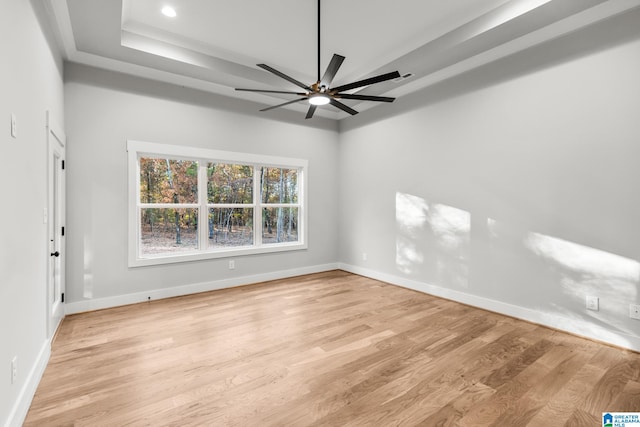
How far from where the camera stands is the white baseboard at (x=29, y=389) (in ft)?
5.59

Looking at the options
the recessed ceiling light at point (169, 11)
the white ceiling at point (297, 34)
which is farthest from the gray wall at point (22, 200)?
the recessed ceiling light at point (169, 11)

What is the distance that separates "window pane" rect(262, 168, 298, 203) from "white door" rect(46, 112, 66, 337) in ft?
8.80

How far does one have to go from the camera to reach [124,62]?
12.0 ft

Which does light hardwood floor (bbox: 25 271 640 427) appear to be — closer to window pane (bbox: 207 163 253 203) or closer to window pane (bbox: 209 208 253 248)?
window pane (bbox: 209 208 253 248)

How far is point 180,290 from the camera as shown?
4340mm

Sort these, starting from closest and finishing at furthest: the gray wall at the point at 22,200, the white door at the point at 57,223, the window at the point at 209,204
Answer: the gray wall at the point at 22,200
the white door at the point at 57,223
the window at the point at 209,204

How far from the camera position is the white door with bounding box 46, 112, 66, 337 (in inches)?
116

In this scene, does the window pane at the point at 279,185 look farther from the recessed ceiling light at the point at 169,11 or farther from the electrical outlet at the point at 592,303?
the electrical outlet at the point at 592,303

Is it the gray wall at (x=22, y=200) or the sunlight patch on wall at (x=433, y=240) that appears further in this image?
the sunlight patch on wall at (x=433, y=240)

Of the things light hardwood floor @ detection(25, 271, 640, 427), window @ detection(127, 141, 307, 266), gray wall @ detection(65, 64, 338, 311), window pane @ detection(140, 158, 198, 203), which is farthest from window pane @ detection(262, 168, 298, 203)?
light hardwood floor @ detection(25, 271, 640, 427)

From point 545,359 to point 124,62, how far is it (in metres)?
5.33

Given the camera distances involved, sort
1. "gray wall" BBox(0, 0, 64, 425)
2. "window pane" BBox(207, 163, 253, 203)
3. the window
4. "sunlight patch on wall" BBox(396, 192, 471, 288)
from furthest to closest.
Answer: "window pane" BBox(207, 163, 253, 203), the window, "sunlight patch on wall" BBox(396, 192, 471, 288), "gray wall" BBox(0, 0, 64, 425)

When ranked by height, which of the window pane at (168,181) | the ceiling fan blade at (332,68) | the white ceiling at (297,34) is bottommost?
the window pane at (168,181)

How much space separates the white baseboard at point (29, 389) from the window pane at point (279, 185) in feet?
11.1
